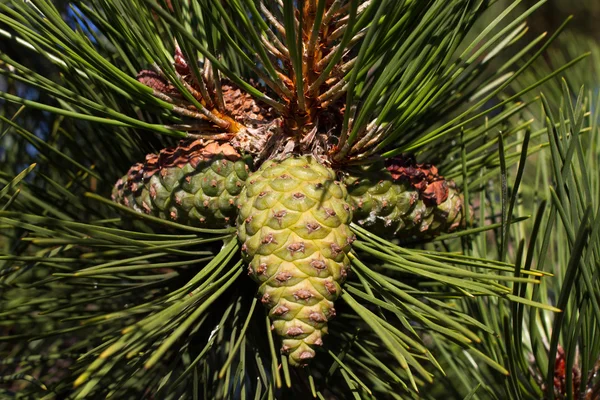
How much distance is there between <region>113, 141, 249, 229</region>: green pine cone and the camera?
0.62 metres

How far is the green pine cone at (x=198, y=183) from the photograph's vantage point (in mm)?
617

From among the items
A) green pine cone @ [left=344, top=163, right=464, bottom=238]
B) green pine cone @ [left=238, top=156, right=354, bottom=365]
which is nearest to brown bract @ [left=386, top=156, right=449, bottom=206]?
green pine cone @ [left=344, top=163, right=464, bottom=238]

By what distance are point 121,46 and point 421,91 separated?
44 cm

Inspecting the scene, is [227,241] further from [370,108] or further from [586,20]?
[586,20]

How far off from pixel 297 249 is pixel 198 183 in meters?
0.16

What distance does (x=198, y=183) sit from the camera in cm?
62

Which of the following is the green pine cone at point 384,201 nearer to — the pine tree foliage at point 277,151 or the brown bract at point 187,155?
the pine tree foliage at point 277,151

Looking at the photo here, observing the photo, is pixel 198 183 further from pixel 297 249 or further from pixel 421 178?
pixel 421 178

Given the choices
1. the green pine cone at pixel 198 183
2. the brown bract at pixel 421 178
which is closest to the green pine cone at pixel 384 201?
the brown bract at pixel 421 178

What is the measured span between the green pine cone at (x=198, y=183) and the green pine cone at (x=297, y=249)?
6 cm

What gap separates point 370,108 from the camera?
1.83ft

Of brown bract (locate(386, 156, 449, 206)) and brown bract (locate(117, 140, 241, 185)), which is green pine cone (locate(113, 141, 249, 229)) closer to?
brown bract (locate(117, 140, 241, 185))

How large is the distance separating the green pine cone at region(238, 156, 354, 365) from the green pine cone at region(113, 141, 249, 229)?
6 centimetres

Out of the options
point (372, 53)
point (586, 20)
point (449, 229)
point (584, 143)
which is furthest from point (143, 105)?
point (586, 20)
